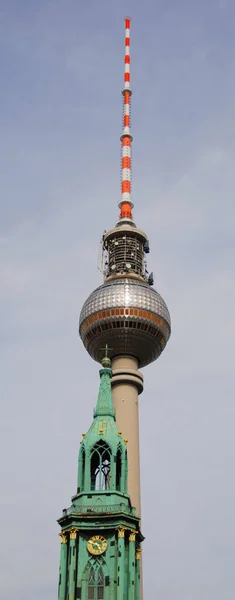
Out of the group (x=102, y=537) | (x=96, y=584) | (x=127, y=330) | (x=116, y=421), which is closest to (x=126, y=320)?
(x=127, y=330)

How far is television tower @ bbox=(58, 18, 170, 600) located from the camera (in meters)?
69.2

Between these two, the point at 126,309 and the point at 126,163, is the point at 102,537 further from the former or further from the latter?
the point at 126,163

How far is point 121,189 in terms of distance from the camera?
482 ft

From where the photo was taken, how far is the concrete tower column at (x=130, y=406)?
12188cm

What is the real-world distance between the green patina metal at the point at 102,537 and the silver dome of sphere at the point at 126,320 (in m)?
55.9

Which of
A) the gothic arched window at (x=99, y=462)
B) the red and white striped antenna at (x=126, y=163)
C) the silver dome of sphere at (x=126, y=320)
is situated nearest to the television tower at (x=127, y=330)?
the silver dome of sphere at (x=126, y=320)

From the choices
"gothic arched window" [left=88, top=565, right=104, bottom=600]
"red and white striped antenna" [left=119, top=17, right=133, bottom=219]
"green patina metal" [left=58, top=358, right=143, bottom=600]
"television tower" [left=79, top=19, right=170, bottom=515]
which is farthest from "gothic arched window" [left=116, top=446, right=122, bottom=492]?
"red and white striped antenna" [left=119, top=17, right=133, bottom=219]

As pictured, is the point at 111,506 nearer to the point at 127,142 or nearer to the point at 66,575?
the point at 66,575

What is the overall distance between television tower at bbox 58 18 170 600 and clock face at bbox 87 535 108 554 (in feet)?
0.27

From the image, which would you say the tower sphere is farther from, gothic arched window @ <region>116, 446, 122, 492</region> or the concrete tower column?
gothic arched window @ <region>116, 446, 122, 492</region>

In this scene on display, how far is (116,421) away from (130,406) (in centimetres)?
415

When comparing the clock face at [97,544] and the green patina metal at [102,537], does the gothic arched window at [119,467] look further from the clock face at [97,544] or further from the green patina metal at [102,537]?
the clock face at [97,544]

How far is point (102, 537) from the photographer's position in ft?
230

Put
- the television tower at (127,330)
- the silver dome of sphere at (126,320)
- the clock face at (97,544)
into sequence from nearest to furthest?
1. the clock face at (97,544)
2. the television tower at (127,330)
3. the silver dome of sphere at (126,320)
